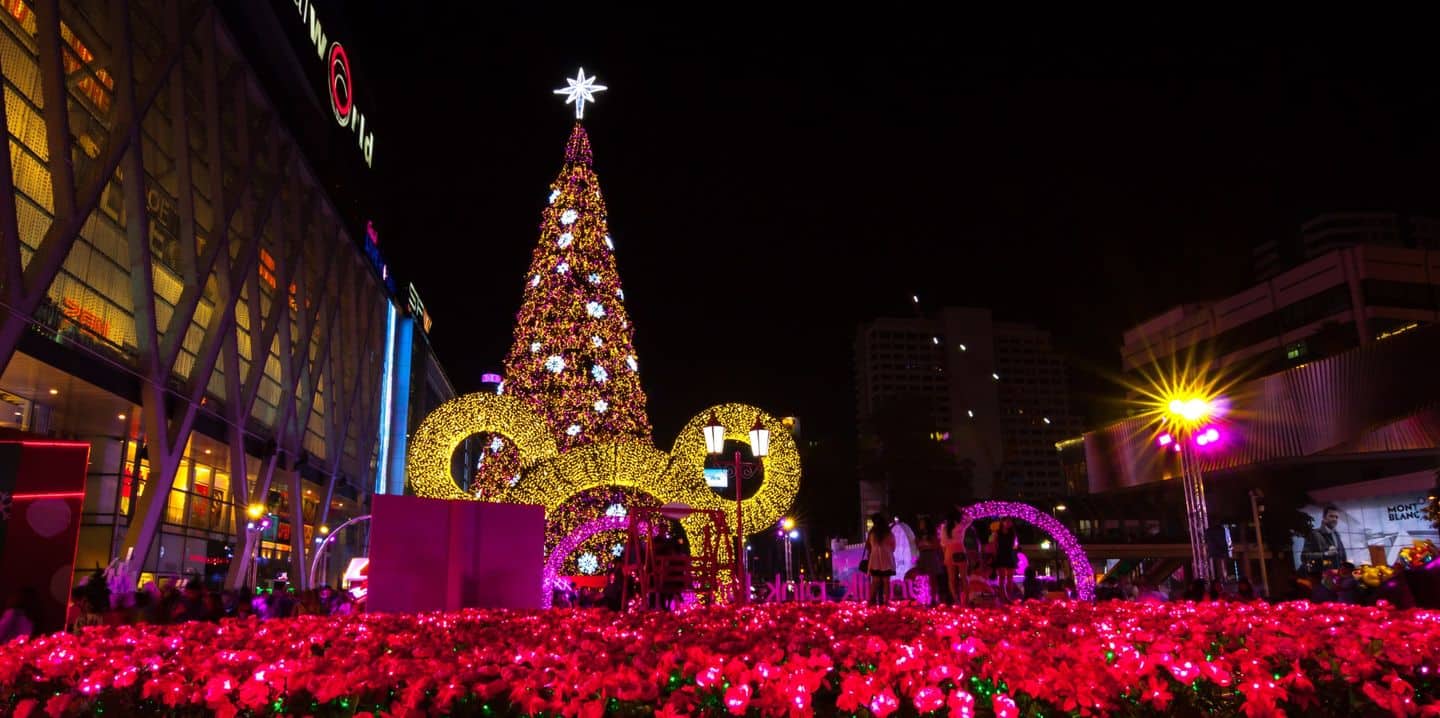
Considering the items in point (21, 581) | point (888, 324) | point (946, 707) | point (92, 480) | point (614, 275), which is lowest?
point (946, 707)

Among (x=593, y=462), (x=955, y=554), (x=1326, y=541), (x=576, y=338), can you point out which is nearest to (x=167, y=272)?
(x=576, y=338)

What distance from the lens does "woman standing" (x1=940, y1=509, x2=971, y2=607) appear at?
44.4 ft

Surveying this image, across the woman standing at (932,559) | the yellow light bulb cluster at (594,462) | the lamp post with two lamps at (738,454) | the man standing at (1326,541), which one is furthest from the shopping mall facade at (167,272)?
the man standing at (1326,541)

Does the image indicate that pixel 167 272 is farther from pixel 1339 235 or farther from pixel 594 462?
pixel 1339 235

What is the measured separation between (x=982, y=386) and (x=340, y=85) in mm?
97087

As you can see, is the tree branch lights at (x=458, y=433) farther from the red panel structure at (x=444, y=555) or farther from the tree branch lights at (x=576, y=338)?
the red panel structure at (x=444, y=555)

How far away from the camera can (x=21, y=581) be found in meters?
8.85

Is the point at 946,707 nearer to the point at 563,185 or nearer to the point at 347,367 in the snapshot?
the point at 563,185

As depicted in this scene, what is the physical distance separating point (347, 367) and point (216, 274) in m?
19.2

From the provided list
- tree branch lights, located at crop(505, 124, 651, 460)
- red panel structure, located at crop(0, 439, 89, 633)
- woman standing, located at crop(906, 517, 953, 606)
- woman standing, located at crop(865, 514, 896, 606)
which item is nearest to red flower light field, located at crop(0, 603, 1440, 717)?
red panel structure, located at crop(0, 439, 89, 633)

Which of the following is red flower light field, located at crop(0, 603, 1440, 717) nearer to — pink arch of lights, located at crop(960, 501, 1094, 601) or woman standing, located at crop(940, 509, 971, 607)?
woman standing, located at crop(940, 509, 971, 607)

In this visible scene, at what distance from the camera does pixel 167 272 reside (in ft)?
96.7

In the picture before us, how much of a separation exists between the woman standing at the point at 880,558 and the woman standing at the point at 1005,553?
61.4 inches

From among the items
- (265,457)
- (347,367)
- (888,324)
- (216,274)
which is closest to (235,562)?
(265,457)
